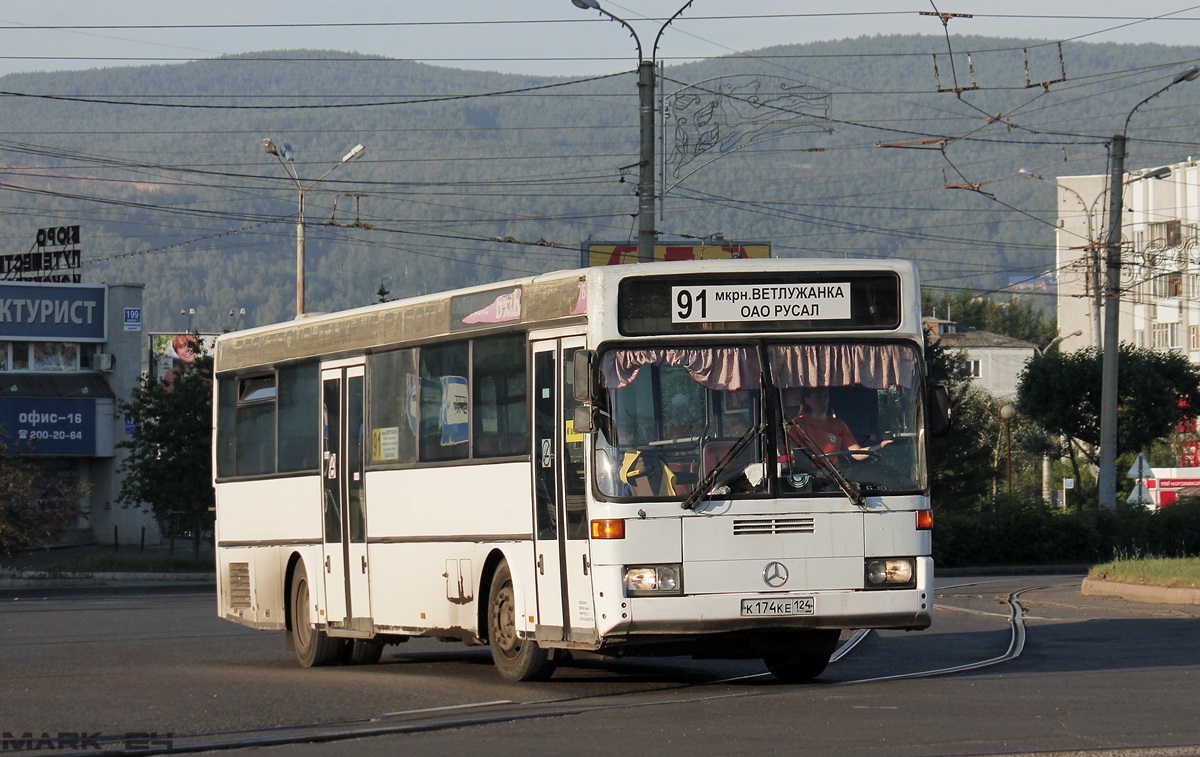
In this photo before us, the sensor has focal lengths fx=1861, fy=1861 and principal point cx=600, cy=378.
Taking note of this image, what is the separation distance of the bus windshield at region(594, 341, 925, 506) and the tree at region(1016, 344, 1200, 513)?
41226 millimetres

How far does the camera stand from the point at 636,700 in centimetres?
1203

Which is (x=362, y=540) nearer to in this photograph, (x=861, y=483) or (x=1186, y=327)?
(x=861, y=483)

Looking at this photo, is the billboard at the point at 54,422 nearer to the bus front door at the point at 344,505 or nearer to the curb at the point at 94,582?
the curb at the point at 94,582

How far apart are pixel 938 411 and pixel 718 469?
1555 mm

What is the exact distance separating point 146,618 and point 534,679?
444 inches

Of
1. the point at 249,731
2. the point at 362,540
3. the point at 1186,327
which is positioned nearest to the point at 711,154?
the point at 362,540

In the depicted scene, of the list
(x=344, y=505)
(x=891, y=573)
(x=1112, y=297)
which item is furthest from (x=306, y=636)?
(x=1112, y=297)

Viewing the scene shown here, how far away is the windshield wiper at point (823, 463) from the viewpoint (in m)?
12.0

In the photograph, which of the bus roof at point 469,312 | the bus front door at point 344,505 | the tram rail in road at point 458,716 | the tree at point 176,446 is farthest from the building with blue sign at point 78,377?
the tram rail in road at point 458,716

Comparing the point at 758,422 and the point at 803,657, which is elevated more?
the point at 758,422

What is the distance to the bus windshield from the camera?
11898 mm

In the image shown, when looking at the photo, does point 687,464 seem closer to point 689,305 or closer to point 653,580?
point 653,580

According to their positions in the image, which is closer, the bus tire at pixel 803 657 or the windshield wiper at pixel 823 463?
the windshield wiper at pixel 823 463

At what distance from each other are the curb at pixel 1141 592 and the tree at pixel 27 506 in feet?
72.8
